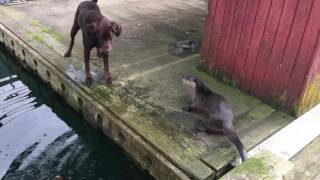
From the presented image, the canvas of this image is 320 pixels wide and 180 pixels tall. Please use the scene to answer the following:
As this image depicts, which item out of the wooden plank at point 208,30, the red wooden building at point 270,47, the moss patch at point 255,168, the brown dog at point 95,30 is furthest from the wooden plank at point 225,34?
the moss patch at point 255,168

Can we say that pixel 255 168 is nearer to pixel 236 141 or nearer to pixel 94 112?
pixel 236 141

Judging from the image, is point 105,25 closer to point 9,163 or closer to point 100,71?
point 100,71

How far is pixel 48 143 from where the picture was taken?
18.6 feet

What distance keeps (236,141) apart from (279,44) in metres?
1.61

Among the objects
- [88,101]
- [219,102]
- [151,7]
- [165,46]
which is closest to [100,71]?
[88,101]

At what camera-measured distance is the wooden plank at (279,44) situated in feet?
16.6

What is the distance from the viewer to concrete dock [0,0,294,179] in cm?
471

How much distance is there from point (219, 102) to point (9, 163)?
2880 millimetres

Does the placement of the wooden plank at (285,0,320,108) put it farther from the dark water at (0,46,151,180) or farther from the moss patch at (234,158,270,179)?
the dark water at (0,46,151,180)

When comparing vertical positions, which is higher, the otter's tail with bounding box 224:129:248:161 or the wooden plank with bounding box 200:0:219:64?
the wooden plank with bounding box 200:0:219:64

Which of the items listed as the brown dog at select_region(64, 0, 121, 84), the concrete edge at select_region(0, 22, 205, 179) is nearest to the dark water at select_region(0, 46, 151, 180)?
the concrete edge at select_region(0, 22, 205, 179)

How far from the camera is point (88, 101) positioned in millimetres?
5711

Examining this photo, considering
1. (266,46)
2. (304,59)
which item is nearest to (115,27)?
(266,46)

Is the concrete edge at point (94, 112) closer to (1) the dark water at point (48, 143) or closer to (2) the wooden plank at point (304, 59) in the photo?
(1) the dark water at point (48, 143)
